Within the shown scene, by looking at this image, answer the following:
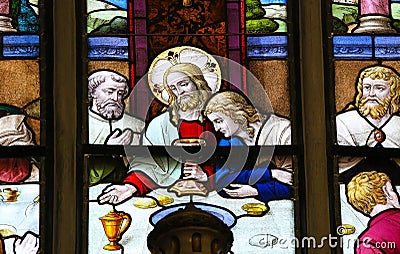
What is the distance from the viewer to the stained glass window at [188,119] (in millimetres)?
6449

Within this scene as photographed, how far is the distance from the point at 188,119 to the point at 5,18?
3.31ft

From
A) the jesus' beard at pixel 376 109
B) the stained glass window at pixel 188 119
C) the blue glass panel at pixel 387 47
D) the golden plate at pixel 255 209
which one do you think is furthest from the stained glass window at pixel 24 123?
the blue glass panel at pixel 387 47

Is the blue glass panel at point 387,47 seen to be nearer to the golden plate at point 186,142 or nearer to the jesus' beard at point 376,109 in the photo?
the jesus' beard at point 376,109

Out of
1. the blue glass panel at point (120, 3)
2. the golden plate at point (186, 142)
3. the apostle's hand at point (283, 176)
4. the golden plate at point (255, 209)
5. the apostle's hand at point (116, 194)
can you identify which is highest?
the blue glass panel at point (120, 3)

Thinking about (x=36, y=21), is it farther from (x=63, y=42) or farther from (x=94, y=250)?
(x=94, y=250)

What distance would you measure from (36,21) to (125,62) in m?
0.47

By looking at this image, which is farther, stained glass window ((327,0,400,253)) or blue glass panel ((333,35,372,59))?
blue glass panel ((333,35,372,59))

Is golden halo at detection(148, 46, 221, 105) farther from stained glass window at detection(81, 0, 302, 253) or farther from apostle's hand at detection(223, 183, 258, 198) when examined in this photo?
apostle's hand at detection(223, 183, 258, 198)

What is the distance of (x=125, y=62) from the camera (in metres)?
6.75

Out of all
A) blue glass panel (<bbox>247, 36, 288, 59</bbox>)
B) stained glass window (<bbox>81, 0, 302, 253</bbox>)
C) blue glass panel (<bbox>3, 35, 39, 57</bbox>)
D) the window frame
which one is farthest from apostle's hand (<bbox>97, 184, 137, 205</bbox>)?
blue glass panel (<bbox>247, 36, 288, 59</bbox>)

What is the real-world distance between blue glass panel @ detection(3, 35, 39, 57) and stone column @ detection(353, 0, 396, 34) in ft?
5.03

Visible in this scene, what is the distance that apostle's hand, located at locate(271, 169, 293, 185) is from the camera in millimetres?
6542

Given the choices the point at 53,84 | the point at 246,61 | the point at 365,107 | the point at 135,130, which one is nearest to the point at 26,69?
the point at 53,84

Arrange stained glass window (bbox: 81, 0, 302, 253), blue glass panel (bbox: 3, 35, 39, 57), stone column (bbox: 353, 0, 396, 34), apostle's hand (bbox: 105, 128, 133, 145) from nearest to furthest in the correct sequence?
stained glass window (bbox: 81, 0, 302, 253) → apostle's hand (bbox: 105, 128, 133, 145) → blue glass panel (bbox: 3, 35, 39, 57) → stone column (bbox: 353, 0, 396, 34)
